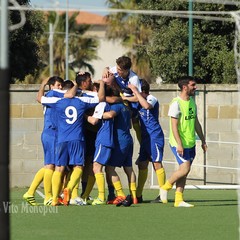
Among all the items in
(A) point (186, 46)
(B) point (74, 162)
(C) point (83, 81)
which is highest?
(A) point (186, 46)

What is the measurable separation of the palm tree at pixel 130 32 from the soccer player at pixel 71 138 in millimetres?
47031

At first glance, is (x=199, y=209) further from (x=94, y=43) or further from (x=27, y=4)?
(x=94, y=43)

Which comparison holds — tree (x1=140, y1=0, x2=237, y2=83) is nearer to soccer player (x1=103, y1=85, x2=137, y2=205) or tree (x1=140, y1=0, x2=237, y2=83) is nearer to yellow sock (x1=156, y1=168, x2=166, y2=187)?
yellow sock (x1=156, y1=168, x2=166, y2=187)

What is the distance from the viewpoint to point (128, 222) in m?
12.5

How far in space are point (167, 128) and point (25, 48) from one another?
15.1 metres

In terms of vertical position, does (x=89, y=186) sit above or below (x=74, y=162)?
below

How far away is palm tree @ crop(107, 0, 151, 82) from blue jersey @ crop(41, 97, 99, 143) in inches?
1851

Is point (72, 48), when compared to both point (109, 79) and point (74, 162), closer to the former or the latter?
point (109, 79)

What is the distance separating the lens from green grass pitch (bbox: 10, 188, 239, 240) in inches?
442

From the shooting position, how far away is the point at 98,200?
600 inches

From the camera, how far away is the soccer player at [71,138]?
14.7m

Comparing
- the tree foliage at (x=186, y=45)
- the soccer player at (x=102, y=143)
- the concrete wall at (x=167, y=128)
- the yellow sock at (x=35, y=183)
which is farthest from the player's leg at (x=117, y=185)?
the tree foliage at (x=186, y=45)

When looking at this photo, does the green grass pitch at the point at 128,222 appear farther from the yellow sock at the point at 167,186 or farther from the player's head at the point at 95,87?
the player's head at the point at 95,87

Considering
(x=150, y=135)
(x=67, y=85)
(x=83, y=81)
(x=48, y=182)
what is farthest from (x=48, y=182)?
(x=150, y=135)
